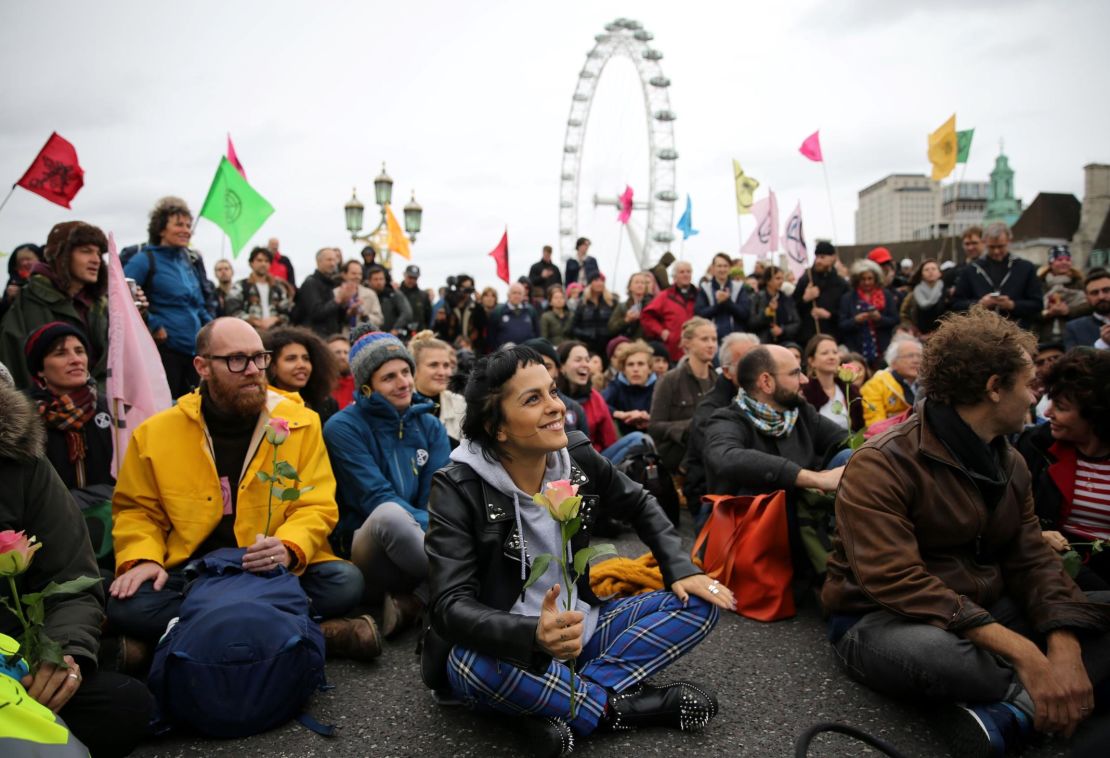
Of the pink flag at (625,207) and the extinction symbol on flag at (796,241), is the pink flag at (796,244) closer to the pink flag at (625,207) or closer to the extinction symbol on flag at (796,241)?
the extinction symbol on flag at (796,241)

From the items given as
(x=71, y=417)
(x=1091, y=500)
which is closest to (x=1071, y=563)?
(x=1091, y=500)

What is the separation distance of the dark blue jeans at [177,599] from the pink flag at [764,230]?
28.1ft

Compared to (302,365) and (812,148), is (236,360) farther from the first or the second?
(812,148)

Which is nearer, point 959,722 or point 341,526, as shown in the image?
point 959,722

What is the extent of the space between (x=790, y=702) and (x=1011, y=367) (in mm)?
1546

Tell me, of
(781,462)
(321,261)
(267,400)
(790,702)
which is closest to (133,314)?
(267,400)

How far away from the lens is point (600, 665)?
2.92 m

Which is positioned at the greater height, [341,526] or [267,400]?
[267,400]

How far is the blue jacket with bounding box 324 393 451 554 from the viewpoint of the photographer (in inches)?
165

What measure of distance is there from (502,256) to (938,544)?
11286mm

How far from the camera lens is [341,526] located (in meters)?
4.24

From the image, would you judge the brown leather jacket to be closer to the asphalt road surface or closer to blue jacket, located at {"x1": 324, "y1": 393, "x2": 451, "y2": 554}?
the asphalt road surface

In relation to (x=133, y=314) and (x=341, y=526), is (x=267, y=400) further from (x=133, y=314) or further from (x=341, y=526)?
(x=133, y=314)

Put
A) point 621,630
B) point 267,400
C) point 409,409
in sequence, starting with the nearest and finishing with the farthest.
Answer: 1. point 621,630
2. point 267,400
3. point 409,409
